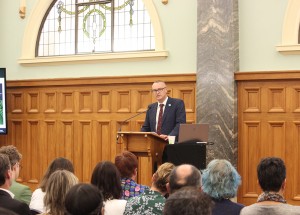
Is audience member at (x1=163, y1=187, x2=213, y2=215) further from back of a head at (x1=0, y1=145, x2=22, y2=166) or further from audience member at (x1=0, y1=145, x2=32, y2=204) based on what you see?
back of a head at (x1=0, y1=145, x2=22, y2=166)

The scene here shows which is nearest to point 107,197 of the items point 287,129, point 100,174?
point 100,174

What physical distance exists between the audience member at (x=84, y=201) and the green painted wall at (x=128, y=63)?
6.29 metres

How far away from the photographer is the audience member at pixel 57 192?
3686 mm

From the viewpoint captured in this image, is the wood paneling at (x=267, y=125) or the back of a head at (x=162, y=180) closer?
the back of a head at (x=162, y=180)

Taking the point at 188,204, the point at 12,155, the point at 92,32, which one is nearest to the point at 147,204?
the point at 188,204

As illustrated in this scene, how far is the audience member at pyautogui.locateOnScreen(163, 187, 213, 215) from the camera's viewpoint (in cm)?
239

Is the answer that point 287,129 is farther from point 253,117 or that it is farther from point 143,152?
point 143,152

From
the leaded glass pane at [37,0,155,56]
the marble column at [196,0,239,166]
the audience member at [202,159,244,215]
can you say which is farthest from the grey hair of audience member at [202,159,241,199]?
the leaded glass pane at [37,0,155,56]

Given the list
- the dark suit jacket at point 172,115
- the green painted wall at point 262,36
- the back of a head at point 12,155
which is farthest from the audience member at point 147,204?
the green painted wall at point 262,36

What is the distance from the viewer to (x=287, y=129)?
8344mm

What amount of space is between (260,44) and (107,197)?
16.3ft

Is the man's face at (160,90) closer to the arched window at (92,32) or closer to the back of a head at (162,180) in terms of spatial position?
the arched window at (92,32)

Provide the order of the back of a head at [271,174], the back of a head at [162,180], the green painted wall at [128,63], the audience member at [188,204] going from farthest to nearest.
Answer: the green painted wall at [128,63], the back of a head at [162,180], the back of a head at [271,174], the audience member at [188,204]

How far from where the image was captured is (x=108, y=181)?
4258 mm
